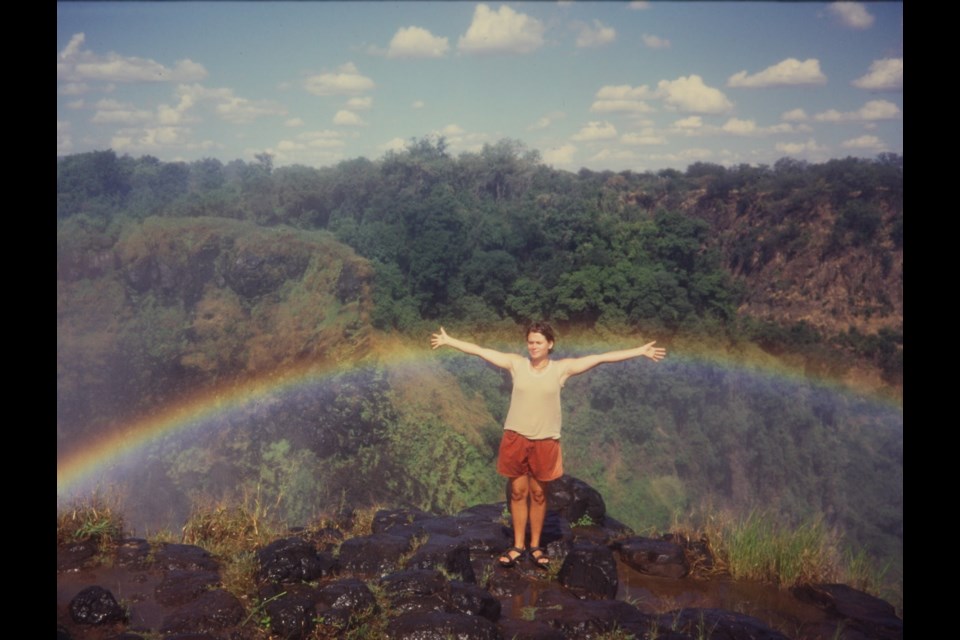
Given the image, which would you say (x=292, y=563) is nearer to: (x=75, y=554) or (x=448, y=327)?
(x=75, y=554)

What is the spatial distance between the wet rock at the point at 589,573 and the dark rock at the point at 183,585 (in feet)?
9.08

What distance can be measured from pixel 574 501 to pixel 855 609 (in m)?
2.83

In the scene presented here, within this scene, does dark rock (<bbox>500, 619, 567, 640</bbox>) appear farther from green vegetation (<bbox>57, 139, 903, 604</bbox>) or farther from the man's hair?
green vegetation (<bbox>57, 139, 903, 604</bbox>)

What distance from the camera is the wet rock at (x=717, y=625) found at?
5.65m

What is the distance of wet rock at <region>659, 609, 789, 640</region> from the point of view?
222 inches

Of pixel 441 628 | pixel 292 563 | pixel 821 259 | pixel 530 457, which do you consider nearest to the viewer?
pixel 441 628

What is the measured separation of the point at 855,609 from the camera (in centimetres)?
671

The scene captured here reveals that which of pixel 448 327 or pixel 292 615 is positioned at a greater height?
pixel 448 327

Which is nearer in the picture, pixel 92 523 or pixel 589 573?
pixel 589 573

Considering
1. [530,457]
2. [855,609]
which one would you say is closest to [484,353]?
[530,457]

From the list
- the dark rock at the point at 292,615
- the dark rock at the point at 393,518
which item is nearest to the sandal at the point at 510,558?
the dark rock at the point at 393,518

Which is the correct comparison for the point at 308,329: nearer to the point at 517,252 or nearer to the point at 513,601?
the point at 517,252

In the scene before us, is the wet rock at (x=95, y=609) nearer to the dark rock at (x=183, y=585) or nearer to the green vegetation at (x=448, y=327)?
the dark rock at (x=183, y=585)

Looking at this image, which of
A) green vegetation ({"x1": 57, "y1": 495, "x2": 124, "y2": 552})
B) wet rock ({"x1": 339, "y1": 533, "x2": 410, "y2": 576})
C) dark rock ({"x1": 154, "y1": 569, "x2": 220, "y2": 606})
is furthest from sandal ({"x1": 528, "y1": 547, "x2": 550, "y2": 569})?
green vegetation ({"x1": 57, "y1": 495, "x2": 124, "y2": 552})
